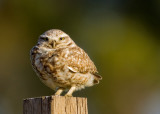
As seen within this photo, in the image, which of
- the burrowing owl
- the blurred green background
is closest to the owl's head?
the burrowing owl

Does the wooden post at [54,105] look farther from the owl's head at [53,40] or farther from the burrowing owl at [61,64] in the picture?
the owl's head at [53,40]

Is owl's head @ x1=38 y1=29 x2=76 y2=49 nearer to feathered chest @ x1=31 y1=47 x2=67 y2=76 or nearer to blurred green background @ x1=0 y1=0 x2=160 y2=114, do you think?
feathered chest @ x1=31 y1=47 x2=67 y2=76

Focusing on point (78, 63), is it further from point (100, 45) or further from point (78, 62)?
point (100, 45)

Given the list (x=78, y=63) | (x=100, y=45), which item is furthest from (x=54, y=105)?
(x=100, y=45)

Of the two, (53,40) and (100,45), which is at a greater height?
(100,45)

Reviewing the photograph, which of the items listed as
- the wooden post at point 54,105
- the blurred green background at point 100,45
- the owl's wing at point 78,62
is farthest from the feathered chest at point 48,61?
the blurred green background at point 100,45
